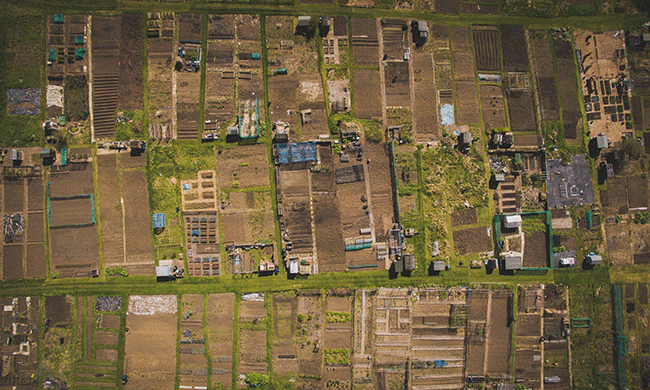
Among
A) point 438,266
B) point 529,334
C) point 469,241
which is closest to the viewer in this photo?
point 438,266

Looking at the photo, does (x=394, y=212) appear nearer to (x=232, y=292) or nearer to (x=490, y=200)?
(x=490, y=200)

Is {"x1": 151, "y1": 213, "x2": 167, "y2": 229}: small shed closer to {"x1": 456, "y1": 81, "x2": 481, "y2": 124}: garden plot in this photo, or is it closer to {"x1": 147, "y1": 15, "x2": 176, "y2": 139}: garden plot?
{"x1": 147, "y1": 15, "x2": 176, "y2": 139}: garden plot

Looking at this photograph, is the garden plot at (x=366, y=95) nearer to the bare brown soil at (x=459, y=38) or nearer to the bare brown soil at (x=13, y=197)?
the bare brown soil at (x=459, y=38)

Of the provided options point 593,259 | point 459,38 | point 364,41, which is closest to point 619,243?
point 593,259

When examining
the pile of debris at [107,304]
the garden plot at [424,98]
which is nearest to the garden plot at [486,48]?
the garden plot at [424,98]

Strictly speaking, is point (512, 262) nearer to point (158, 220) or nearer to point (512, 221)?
point (512, 221)

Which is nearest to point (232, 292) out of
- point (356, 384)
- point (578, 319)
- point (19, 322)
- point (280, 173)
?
point (280, 173)
